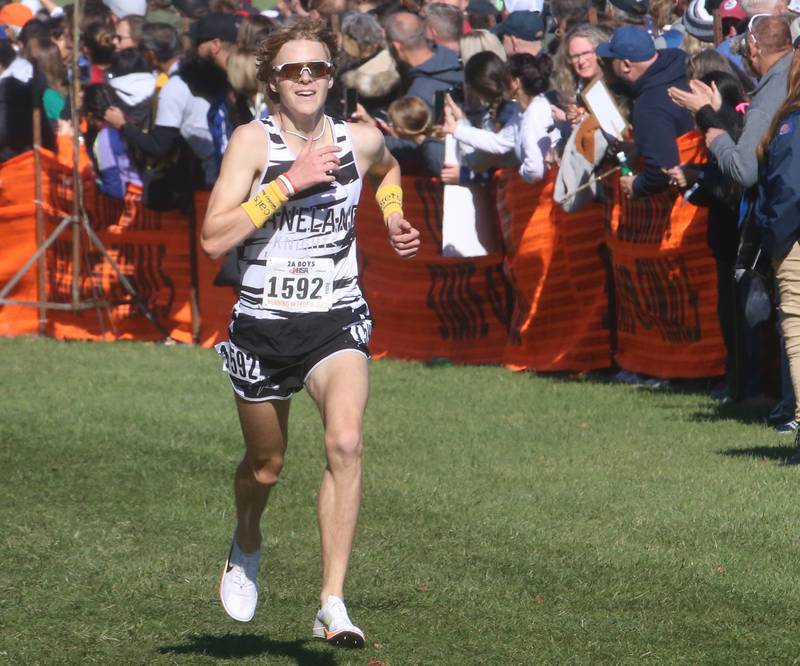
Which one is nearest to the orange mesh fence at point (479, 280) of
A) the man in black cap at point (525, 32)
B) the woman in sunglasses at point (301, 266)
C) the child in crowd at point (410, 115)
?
the child in crowd at point (410, 115)

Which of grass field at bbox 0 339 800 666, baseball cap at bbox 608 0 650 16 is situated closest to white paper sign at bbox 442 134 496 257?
grass field at bbox 0 339 800 666

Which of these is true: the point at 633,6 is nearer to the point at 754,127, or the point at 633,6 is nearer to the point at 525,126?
the point at 525,126

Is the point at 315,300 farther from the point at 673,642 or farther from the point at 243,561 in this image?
the point at 673,642

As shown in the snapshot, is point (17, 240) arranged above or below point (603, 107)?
below

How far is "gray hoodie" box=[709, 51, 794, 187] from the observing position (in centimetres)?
907

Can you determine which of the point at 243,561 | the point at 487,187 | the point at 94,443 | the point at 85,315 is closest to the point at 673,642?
the point at 243,561

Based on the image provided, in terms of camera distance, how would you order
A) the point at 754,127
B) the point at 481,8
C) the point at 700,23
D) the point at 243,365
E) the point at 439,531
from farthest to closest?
1. the point at 481,8
2. the point at 700,23
3. the point at 754,127
4. the point at 439,531
5. the point at 243,365

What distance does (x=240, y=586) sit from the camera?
245 inches

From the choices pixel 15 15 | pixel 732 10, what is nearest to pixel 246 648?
pixel 732 10

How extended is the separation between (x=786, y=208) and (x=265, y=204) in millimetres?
3880

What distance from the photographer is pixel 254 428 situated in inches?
239

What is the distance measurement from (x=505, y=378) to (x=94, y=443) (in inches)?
140

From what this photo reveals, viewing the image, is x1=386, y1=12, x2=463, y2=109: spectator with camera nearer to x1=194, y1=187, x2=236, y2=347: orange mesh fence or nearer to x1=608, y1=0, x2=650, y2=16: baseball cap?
x1=608, y1=0, x2=650, y2=16: baseball cap

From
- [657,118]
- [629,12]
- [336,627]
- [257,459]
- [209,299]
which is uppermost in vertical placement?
[629,12]
